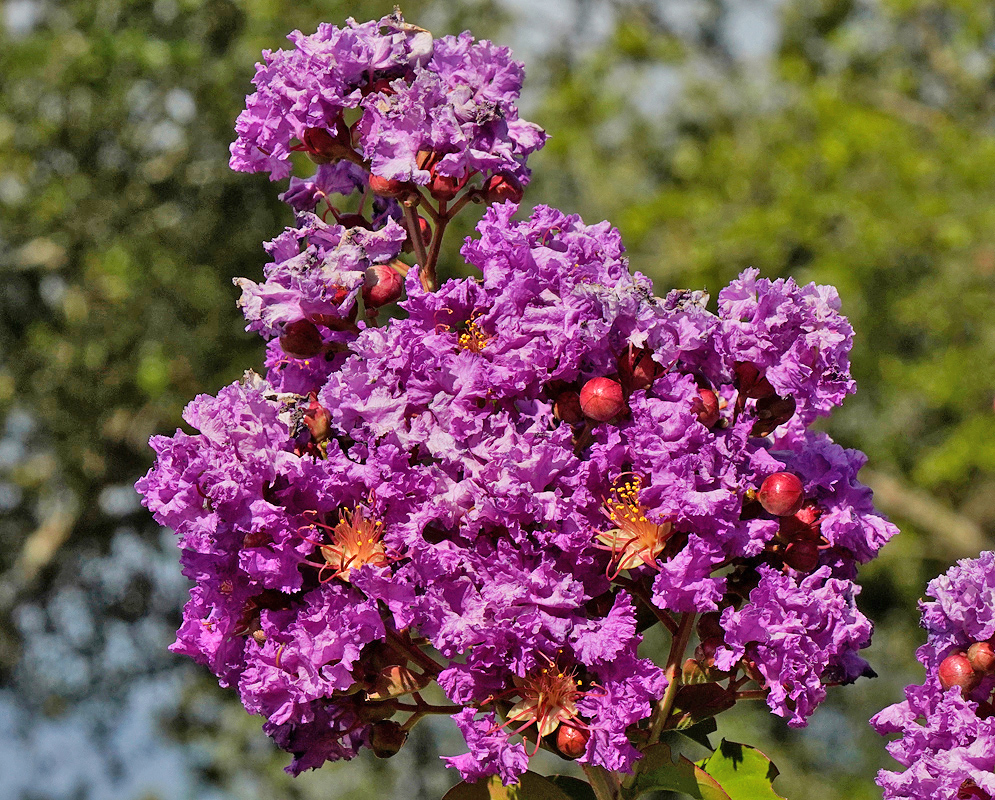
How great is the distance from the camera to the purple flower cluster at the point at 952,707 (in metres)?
1.45

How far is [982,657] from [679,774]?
1.24 feet

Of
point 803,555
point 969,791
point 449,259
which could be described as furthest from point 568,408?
point 449,259

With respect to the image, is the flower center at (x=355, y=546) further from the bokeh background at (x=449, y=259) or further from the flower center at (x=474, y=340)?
the bokeh background at (x=449, y=259)

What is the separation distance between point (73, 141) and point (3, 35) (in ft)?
2.35

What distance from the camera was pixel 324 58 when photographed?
68.4 inches

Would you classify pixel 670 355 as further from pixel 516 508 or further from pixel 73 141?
pixel 73 141

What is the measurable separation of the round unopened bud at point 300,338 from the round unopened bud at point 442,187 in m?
0.24

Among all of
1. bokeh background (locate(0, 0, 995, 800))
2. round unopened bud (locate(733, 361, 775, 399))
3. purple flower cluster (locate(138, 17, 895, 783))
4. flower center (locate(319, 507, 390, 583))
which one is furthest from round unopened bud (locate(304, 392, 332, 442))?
bokeh background (locate(0, 0, 995, 800))

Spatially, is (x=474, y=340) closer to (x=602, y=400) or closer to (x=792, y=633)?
(x=602, y=400)

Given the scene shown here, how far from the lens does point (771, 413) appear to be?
166cm

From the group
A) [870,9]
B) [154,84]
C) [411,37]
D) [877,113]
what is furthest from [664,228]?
[411,37]

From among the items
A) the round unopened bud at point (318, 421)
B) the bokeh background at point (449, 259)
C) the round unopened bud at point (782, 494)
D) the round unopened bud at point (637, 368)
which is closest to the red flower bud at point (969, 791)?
the round unopened bud at point (782, 494)

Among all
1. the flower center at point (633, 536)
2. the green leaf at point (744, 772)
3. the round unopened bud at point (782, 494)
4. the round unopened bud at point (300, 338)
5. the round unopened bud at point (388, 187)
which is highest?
the round unopened bud at point (388, 187)

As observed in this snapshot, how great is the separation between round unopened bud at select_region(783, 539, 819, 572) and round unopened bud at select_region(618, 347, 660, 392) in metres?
0.27
